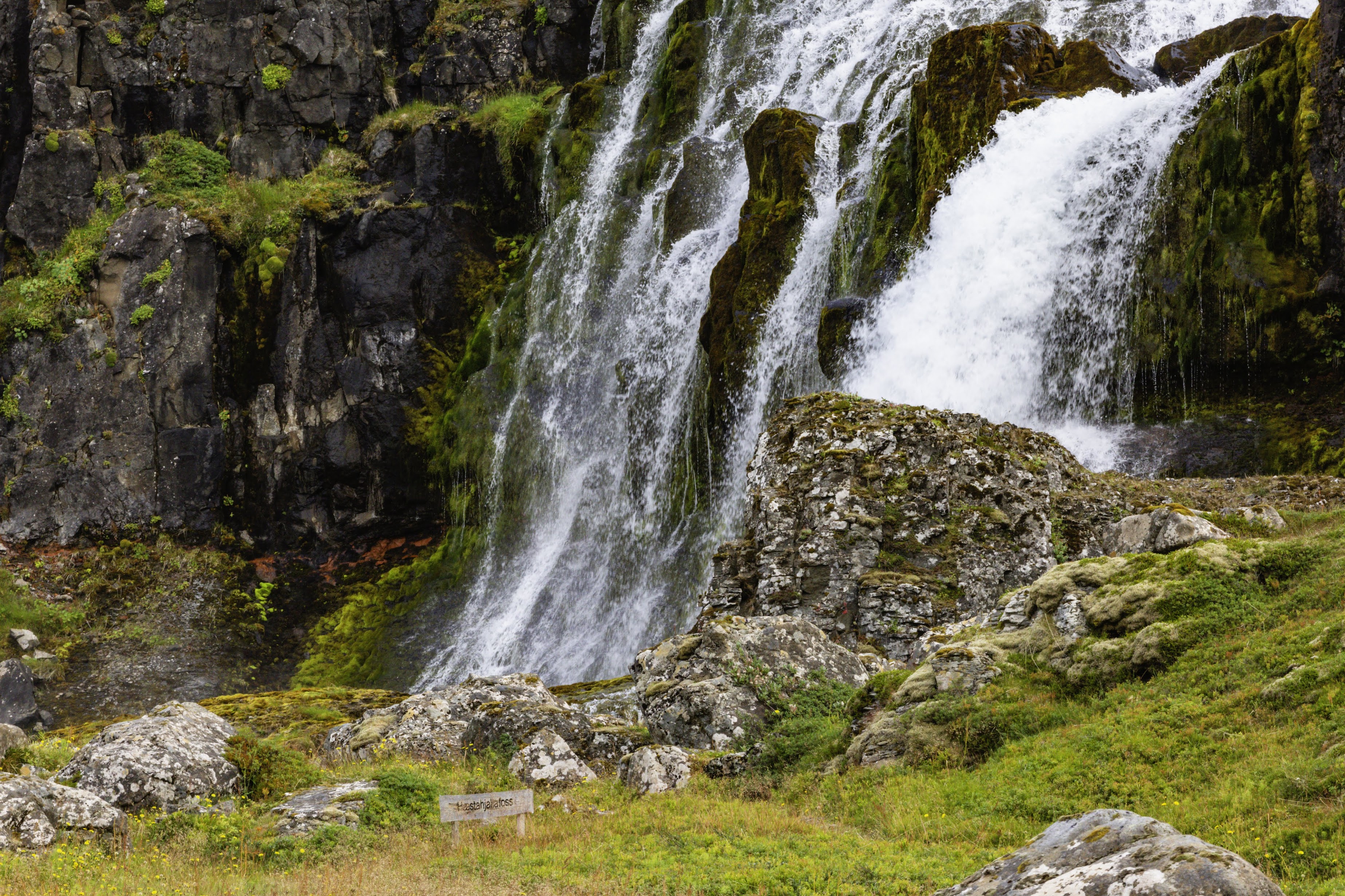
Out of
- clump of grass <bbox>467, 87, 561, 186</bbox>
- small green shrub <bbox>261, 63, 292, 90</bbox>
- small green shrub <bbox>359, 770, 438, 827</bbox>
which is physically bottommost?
small green shrub <bbox>359, 770, 438, 827</bbox>

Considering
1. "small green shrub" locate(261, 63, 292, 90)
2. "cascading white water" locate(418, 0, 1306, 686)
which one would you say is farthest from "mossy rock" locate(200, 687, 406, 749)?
"small green shrub" locate(261, 63, 292, 90)

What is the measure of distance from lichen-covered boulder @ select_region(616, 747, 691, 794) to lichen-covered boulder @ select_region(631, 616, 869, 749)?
2.67ft

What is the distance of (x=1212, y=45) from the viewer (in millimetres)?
25859

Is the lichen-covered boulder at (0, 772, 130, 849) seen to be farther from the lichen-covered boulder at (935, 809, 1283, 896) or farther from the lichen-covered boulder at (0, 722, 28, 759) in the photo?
the lichen-covered boulder at (935, 809, 1283, 896)

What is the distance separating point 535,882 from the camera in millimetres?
8711

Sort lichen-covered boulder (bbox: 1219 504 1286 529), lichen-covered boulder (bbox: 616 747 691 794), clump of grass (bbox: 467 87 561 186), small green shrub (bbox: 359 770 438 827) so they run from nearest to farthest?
small green shrub (bbox: 359 770 438 827) → lichen-covered boulder (bbox: 616 747 691 794) → lichen-covered boulder (bbox: 1219 504 1286 529) → clump of grass (bbox: 467 87 561 186)

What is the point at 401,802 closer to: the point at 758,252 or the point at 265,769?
the point at 265,769

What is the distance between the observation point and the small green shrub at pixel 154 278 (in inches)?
1510

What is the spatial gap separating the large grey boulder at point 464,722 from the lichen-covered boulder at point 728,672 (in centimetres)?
116

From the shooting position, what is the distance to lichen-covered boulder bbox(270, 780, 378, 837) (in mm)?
10359

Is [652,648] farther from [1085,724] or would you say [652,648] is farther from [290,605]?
[290,605]

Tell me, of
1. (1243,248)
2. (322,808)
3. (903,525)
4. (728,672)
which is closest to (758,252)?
(1243,248)

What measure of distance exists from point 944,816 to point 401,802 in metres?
5.82

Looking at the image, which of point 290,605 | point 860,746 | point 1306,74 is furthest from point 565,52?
point 860,746
